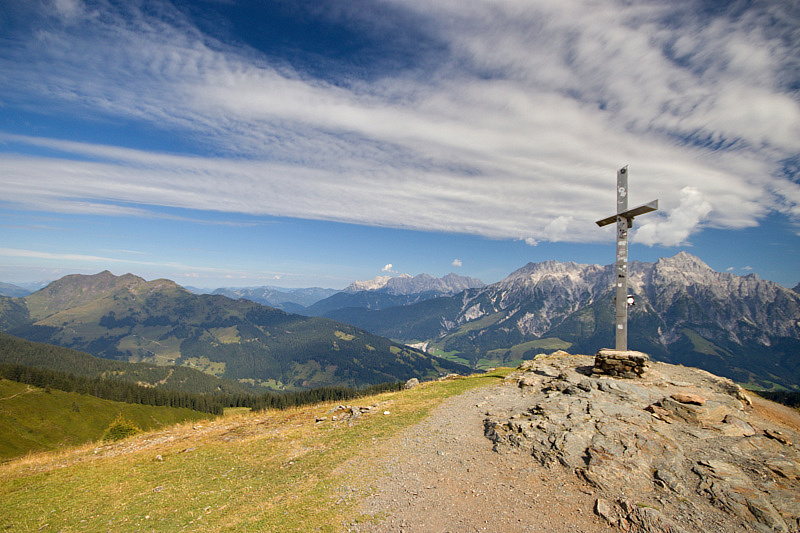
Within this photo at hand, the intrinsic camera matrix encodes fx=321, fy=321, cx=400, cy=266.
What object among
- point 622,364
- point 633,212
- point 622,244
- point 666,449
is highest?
point 633,212

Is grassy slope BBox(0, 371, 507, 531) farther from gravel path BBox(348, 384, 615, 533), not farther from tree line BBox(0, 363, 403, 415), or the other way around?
tree line BBox(0, 363, 403, 415)

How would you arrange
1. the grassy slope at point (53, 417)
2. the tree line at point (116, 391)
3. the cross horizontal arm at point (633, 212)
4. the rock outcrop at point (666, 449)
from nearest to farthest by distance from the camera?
the rock outcrop at point (666, 449) < the cross horizontal arm at point (633, 212) < the grassy slope at point (53, 417) < the tree line at point (116, 391)

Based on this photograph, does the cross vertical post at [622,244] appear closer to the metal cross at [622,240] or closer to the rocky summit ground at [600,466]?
the metal cross at [622,240]

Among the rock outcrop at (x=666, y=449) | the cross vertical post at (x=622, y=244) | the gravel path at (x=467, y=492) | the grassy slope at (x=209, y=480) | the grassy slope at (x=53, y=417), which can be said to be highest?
the cross vertical post at (x=622, y=244)

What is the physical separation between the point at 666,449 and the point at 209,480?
66.2 ft

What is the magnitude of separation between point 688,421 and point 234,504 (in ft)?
67.9

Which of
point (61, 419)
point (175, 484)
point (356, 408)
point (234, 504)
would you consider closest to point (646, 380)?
point (356, 408)

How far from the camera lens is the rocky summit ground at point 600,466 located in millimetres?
10172

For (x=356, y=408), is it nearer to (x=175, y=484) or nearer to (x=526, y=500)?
(x=175, y=484)

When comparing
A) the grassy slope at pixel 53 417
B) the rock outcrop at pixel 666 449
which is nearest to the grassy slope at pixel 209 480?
the rock outcrop at pixel 666 449

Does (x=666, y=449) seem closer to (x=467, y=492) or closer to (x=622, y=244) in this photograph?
(x=467, y=492)

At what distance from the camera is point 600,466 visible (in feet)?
41.0

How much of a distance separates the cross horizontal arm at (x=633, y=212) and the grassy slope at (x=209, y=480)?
18.2 metres

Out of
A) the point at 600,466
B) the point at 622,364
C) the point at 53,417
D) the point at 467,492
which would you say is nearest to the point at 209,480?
the point at 467,492
